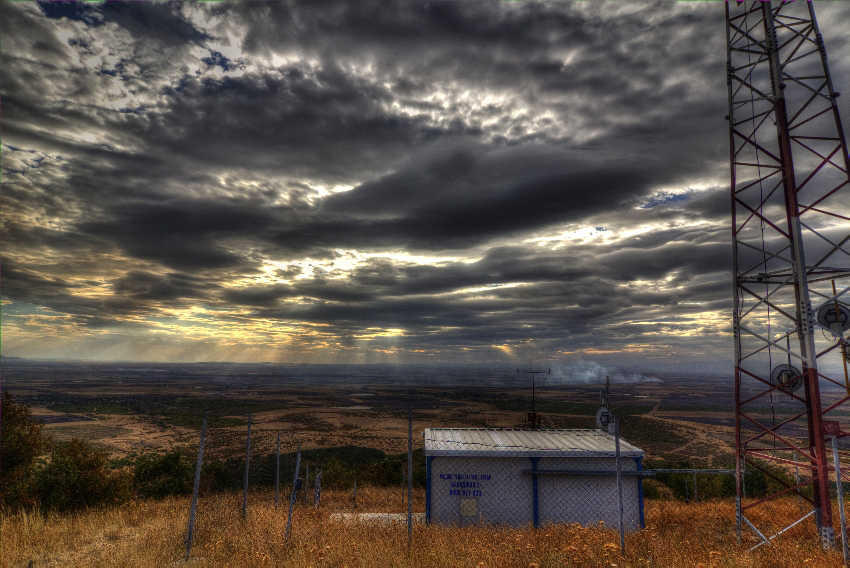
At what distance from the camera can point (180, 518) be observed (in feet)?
45.5

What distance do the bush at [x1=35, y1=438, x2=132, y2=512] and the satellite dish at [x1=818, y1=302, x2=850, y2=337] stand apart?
3086cm

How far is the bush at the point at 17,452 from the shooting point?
19.1 m

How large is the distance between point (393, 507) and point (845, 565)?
17079 mm

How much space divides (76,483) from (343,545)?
20.7 m

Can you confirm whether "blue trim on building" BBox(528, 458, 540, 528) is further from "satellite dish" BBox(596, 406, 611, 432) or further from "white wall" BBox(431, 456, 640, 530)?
"satellite dish" BBox(596, 406, 611, 432)

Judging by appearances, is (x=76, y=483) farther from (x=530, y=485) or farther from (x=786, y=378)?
(x=786, y=378)

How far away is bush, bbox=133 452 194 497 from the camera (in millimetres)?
28750

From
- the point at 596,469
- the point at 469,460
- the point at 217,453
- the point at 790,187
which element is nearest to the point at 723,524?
the point at 596,469

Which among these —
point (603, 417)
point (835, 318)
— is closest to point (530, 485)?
point (603, 417)

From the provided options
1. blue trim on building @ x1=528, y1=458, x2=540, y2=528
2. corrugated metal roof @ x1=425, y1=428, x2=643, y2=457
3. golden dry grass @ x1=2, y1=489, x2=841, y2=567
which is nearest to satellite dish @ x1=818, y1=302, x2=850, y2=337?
golden dry grass @ x1=2, y1=489, x2=841, y2=567

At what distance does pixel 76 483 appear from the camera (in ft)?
69.8

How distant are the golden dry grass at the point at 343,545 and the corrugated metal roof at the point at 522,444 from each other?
10.1 feet

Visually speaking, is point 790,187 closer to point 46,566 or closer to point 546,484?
point 546,484

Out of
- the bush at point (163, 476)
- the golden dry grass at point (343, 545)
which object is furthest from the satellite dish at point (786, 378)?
the bush at point (163, 476)
